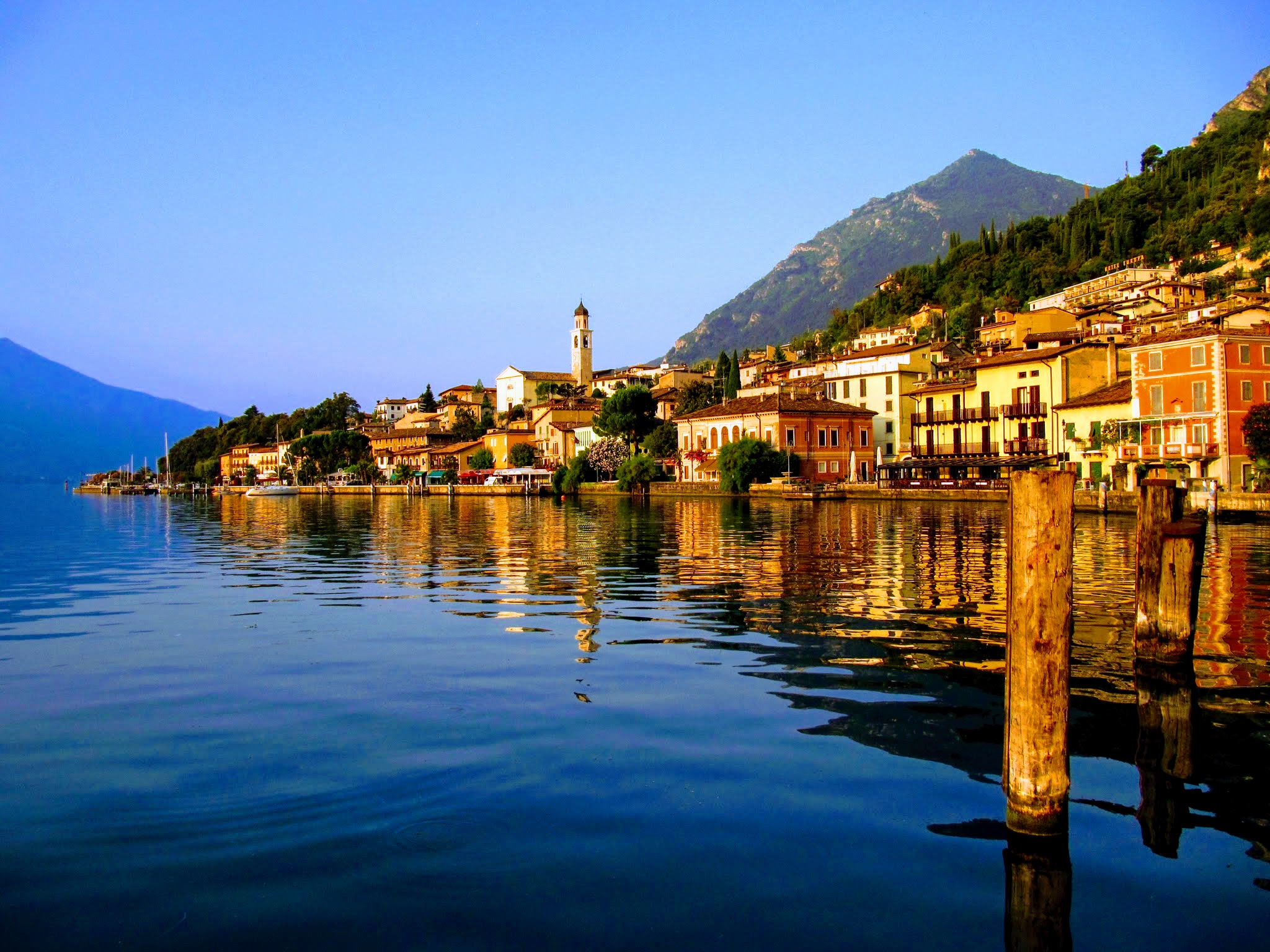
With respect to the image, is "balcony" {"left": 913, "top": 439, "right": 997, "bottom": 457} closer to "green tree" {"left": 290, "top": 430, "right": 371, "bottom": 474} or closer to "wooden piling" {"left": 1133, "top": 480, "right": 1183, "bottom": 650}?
"wooden piling" {"left": 1133, "top": 480, "right": 1183, "bottom": 650}

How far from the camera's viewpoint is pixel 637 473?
8181 centimetres

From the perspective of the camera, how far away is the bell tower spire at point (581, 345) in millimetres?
149125

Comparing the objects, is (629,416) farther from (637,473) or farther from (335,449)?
(335,449)

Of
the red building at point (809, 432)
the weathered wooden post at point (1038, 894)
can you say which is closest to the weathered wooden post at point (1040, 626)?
the weathered wooden post at point (1038, 894)

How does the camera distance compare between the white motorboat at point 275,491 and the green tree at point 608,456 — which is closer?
the green tree at point 608,456

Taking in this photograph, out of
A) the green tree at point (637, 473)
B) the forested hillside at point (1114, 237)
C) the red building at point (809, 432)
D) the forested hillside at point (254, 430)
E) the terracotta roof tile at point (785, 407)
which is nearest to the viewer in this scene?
the red building at point (809, 432)

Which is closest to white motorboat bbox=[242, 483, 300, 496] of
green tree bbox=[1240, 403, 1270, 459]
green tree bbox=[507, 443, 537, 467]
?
green tree bbox=[507, 443, 537, 467]

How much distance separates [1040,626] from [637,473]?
75537 mm

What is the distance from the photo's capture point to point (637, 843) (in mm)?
6574

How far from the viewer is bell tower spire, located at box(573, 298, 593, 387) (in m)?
149

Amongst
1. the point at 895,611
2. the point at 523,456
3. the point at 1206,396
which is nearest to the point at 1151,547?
the point at 895,611

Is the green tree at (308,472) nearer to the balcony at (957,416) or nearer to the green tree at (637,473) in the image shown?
the green tree at (637,473)

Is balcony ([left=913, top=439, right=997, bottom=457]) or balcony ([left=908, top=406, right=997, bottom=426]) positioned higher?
balcony ([left=908, top=406, right=997, bottom=426])

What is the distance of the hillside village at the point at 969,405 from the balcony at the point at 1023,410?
105 mm
